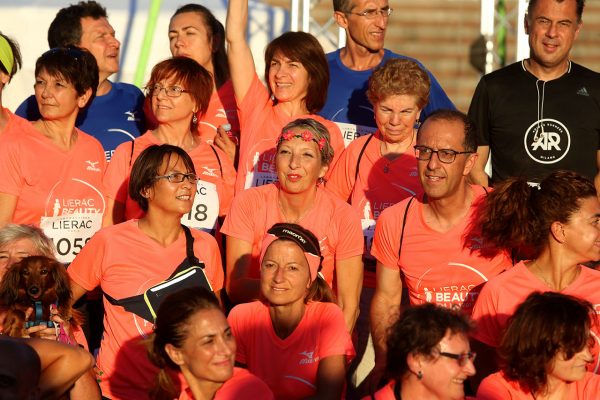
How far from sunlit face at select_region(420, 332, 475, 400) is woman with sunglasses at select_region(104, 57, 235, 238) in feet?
7.74

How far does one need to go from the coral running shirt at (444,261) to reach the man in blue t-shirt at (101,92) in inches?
88.6

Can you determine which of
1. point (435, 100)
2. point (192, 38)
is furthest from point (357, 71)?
point (192, 38)

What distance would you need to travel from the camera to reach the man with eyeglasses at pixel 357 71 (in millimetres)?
7754

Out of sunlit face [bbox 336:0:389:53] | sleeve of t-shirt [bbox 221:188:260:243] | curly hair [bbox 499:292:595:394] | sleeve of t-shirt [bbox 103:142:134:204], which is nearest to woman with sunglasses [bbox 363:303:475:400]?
curly hair [bbox 499:292:595:394]

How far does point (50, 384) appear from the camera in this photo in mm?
4512

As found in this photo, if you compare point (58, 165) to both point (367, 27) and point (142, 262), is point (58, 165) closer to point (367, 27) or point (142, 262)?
point (142, 262)

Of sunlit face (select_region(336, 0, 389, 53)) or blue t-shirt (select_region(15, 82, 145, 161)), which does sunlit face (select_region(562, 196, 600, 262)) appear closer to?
sunlit face (select_region(336, 0, 389, 53))

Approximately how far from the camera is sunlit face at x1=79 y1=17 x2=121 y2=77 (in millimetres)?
8352

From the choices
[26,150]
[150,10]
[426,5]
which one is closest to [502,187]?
[26,150]

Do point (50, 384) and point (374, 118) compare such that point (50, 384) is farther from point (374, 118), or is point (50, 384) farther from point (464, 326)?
point (374, 118)

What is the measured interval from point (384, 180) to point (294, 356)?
1549 mm

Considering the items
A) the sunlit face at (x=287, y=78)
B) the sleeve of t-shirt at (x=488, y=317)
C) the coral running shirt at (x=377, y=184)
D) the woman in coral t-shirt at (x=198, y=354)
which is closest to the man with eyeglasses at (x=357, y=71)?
the sunlit face at (x=287, y=78)

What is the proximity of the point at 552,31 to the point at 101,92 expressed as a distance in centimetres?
297

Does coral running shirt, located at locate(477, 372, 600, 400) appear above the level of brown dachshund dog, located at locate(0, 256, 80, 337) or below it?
below
